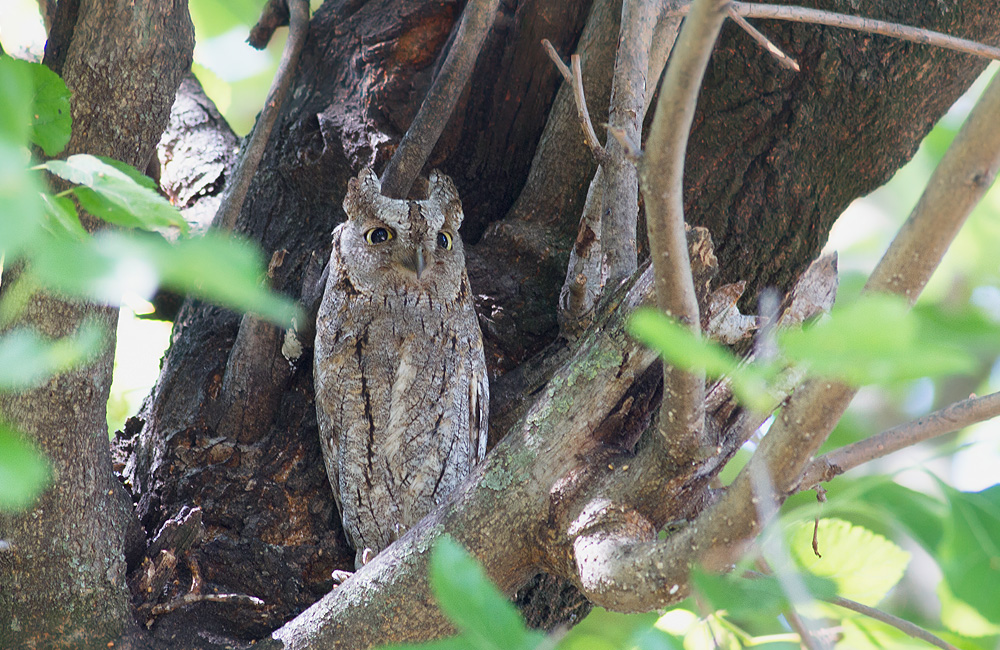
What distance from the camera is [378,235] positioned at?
195 cm

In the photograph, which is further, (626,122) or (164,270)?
(626,122)

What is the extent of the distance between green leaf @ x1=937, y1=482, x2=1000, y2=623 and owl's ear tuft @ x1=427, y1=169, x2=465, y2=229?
4.83ft

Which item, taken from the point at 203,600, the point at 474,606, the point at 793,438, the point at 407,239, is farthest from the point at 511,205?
the point at 474,606

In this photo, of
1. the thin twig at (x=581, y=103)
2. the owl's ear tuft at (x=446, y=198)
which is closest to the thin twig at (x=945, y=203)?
the thin twig at (x=581, y=103)

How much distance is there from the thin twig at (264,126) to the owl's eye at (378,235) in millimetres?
314

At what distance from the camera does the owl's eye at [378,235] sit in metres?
1.94

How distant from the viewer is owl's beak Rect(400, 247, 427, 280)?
6.31 feet

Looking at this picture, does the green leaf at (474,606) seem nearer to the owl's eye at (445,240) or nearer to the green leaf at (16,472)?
the green leaf at (16,472)

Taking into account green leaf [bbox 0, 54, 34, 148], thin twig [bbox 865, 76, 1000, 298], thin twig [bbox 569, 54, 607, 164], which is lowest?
green leaf [bbox 0, 54, 34, 148]

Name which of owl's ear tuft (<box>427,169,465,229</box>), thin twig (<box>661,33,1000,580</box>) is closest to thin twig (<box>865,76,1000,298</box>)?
thin twig (<box>661,33,1000,580</box>)

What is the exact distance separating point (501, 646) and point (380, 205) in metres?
1.51

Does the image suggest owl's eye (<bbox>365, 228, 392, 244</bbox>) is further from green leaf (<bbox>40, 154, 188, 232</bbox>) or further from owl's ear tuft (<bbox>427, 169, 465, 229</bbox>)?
green leaf (<bbox>40, 154, 188, 232</bbox>)

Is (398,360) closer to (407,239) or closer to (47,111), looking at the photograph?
(407,239)

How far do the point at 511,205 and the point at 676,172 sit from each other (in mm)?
1350
